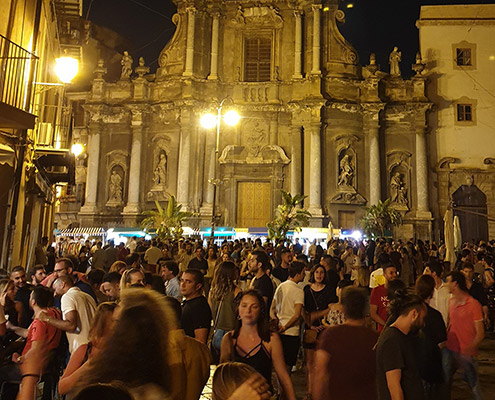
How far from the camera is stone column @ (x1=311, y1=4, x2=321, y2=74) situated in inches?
1100

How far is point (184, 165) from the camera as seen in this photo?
28031 mm

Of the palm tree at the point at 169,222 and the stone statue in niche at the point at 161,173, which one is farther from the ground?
the stone statue in niche at the point at 161,173

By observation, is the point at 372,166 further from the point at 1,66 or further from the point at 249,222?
the point at 1,66

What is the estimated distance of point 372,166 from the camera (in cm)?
2797

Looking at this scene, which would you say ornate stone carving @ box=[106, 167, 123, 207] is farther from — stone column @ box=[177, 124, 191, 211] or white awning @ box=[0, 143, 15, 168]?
white awning @ box=[0, 143, 15, 168]

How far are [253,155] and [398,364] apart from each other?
83.2 ft

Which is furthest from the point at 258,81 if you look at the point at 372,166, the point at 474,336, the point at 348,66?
the point at 474,336

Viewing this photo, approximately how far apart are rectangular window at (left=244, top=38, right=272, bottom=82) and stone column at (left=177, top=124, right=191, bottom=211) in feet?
18.0

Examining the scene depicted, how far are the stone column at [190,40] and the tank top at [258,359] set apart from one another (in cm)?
2610

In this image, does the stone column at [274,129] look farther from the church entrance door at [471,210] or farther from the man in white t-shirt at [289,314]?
the man in white t-shirt at [289,314]

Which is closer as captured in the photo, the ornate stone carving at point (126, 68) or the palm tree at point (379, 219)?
the palm tree at point (379, 219)

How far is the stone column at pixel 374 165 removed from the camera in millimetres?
27766

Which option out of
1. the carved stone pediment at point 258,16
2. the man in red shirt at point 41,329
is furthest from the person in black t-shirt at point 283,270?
the carved stone pediment at point 258,16

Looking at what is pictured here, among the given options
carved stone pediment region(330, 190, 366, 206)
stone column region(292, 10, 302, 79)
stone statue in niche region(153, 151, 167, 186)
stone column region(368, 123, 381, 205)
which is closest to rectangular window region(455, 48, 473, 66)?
stone column region(368, 123, 381, 205)
